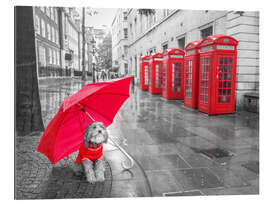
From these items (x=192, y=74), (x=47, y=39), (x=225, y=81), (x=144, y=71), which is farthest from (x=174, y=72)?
(x=47, y=39)

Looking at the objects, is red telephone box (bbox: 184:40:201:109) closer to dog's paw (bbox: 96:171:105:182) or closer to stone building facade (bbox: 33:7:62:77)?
stone building facade (bbox: 33:7:62:77)

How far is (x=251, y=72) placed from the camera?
8.27m

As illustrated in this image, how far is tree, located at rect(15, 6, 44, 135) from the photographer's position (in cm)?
465

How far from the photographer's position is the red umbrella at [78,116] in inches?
102

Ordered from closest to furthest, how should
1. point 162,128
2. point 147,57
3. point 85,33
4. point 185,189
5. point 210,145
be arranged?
1. point 185,189
2. point 210,145
3. point 162,128
4. point 85,33
5. point 147,57

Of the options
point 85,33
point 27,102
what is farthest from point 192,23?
point 27,102

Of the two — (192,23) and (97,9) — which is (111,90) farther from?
(192,23)

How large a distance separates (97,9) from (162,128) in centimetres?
338

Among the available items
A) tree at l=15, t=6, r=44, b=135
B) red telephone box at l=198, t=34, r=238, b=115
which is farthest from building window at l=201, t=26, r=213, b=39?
tree at l=15, t=6, r=44, b=135

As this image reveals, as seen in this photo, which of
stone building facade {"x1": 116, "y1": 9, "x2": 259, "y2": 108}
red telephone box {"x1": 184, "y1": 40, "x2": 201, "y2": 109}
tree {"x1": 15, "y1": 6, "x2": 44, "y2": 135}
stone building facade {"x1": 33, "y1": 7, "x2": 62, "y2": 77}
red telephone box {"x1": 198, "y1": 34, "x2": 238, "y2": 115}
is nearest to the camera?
tree {"x1": 15, "y1": 6, "x2": 44, "y2": 135}

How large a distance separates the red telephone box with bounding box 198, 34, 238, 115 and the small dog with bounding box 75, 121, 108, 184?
5497mm

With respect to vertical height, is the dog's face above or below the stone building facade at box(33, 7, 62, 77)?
below

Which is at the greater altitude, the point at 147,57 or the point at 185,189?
the point at 147,57

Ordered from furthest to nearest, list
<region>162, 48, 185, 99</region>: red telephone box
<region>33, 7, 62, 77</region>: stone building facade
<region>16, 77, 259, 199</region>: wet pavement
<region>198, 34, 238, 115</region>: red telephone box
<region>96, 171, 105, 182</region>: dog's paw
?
<region>162, 48, 185, 99</region>: red telephone box
<region>198, 34, 238, 115</region>: red telephone box
<region>33, 7, 62, 77</region>: stone building facade
<region>96, 171, 105, 182</region>: dog's paw
<region>16, 77, 259, 199</region>: wet pavement
